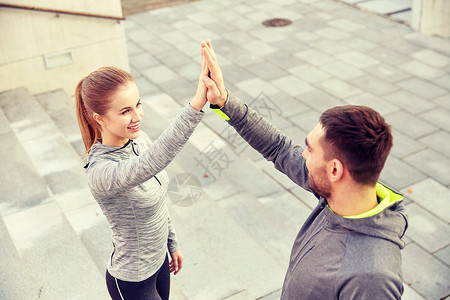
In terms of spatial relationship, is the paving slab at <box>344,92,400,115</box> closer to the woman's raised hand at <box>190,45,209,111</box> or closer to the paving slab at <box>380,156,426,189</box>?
the paving slab at <box>380,156,426,189</box>

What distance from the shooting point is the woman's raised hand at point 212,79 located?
2484 millimetres

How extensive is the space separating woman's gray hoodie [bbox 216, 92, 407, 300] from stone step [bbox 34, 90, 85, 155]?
4.47 metres

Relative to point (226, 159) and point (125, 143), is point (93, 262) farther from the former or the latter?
point (226, 159)

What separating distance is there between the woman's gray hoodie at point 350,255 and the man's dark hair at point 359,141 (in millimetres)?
182

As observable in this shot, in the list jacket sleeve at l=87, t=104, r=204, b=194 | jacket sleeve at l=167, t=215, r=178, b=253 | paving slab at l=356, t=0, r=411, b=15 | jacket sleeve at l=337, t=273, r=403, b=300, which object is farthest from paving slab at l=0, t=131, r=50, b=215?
paving slab at l=356, t=0, r=411, b=15

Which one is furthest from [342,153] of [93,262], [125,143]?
[93,262]

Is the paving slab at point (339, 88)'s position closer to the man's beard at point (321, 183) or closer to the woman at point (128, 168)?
the woman at point (128, 168)

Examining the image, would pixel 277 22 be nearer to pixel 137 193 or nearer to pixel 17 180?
pixel 17 180

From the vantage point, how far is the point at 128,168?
2.39m

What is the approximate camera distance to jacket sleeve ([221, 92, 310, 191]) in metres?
2.68

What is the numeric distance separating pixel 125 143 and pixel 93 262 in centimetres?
185

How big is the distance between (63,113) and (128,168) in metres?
5.11

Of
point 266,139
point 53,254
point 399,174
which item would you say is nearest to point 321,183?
point 266,139

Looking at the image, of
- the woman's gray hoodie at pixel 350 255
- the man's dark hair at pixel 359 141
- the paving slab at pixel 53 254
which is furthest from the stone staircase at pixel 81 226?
the man's dark hair at pixel 359 141
